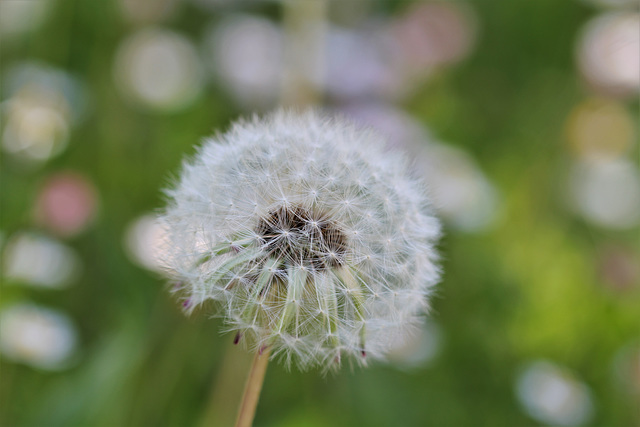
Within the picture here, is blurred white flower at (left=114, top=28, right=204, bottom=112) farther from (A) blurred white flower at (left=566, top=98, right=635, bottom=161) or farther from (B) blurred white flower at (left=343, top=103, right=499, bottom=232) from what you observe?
(A) blurred white flower at (left=566, top=98, right=635, bottom=161)

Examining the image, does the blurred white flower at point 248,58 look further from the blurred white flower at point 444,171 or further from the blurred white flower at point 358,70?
the blurred white flower at point 444,171

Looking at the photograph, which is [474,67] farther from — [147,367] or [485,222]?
[147,367]

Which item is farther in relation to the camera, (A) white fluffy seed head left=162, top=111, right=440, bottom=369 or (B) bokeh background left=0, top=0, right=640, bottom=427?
(B) bokeh background left=0, top=0, right=640, bottom=427

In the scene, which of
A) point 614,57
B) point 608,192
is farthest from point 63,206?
point 614,57

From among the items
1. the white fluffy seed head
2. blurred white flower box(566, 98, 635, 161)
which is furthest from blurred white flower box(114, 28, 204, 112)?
blurred white flower box(566, 98, 635, 161)

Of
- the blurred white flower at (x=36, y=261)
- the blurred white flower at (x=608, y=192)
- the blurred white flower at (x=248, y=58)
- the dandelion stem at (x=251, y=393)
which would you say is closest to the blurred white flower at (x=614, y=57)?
the blurred white flower at (x=608, y=192)
